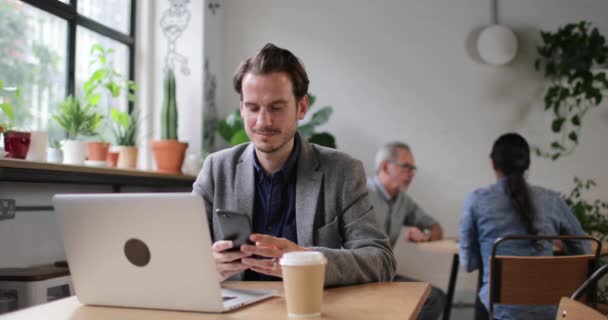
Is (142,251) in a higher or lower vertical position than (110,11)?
lower

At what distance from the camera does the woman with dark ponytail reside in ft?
9.07

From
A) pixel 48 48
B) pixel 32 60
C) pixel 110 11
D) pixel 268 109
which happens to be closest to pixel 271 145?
pixel 268 109

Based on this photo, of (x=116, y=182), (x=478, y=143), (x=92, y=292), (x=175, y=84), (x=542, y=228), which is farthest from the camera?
(x=478, y=143)

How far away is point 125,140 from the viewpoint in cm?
377

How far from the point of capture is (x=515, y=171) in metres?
2.85

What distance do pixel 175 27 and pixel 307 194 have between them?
2893mm

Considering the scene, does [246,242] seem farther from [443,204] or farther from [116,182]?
[443,204]

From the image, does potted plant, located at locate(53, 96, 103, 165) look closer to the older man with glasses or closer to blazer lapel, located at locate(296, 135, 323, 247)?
the older man with glasses

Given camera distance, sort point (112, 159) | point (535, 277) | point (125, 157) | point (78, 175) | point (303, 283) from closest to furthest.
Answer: point (303, 283) → point (535, 277) → point (78, 175) → point (112, 159) → point (125, 157)

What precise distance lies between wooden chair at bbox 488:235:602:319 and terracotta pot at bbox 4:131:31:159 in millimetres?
1884

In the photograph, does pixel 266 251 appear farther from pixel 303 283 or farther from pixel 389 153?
pixel 389 153

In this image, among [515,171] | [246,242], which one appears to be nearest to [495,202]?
[515,171]

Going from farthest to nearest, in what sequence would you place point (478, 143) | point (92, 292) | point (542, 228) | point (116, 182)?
point (478, 143)
point (116, 182)
point (542, 228)
point (92, 292)

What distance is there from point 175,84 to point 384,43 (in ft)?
4.94
